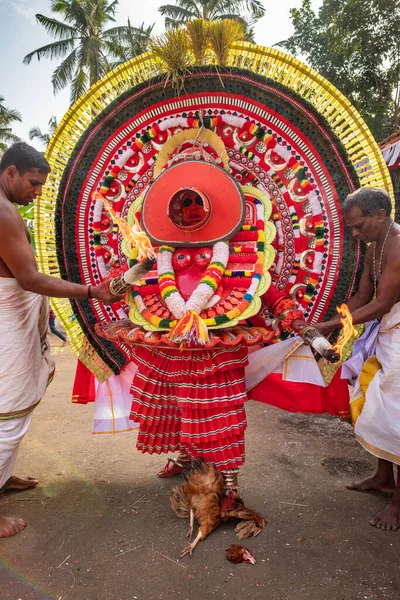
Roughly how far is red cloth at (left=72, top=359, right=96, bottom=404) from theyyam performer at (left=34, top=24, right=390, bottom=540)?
52 cm

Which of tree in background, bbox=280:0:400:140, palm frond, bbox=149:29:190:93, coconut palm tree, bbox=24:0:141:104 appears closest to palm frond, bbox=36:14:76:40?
coconut palm tree, bbox=24:0:141:104

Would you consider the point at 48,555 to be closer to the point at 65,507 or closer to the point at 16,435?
the point at 65,507

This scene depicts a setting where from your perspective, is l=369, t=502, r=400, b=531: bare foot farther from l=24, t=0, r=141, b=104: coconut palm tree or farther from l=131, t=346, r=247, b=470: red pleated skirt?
l=24, t=0, r=141, b=104: coconut palm tree

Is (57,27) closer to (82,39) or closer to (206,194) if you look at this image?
(82,39)

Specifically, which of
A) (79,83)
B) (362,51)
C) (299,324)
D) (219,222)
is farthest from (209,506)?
(79,83)

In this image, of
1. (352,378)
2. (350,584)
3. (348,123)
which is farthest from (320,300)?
(350,584)

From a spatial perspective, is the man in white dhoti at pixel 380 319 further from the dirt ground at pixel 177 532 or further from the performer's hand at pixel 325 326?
the dirt ground at pixel 177 532

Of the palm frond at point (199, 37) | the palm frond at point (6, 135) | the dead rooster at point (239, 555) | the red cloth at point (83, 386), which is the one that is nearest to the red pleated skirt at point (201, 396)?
the dead rooster at point (239, 555)

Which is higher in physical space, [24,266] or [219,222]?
[219,222]

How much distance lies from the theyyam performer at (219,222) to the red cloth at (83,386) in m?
0.52

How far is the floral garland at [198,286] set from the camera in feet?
8.11

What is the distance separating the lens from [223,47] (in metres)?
2.66

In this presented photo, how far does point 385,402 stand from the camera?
261 cm

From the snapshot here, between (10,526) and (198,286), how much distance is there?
1.88 metres
